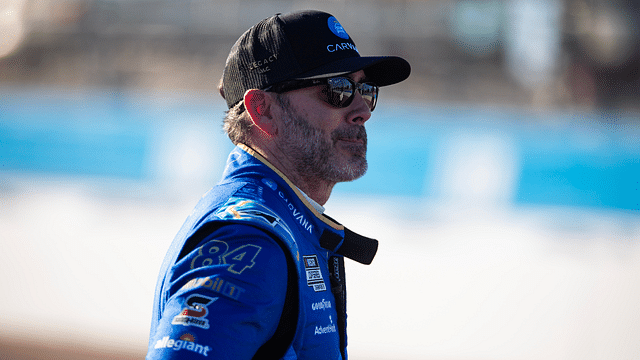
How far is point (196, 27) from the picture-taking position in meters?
15.4

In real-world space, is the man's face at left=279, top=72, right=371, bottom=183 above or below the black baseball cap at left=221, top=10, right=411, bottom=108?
below

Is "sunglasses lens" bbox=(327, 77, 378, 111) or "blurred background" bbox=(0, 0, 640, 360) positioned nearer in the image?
"sunglasses lens" bbox=(327, 77, 378, 111)

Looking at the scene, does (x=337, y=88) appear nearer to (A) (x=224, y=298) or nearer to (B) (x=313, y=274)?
(B) (x=313, y=274)

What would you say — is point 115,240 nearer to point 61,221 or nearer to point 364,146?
point 61,221

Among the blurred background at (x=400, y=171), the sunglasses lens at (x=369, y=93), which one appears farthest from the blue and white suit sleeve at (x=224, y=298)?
the blurred background at (x=400, y=171)

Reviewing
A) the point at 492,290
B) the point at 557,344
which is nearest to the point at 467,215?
the point at 492,290

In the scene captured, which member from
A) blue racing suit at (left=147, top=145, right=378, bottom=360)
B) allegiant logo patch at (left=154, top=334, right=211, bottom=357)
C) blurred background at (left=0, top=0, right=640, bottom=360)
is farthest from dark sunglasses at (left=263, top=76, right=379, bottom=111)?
blurred background at (left=0, top=0, right=640, bottom=360)

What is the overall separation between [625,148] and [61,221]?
963 centimetres

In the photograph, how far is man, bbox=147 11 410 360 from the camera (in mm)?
949

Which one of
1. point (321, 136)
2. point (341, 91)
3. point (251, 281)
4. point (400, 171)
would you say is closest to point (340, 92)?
point (341, 91)

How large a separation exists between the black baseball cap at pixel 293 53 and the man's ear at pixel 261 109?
23 millimetres

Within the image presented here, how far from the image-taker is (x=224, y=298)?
37.1 inches

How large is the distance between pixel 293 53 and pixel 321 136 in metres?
0.22

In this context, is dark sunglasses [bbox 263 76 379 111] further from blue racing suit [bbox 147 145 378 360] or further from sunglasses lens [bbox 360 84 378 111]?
blue racing suit [bbox 147 145 378 360]
